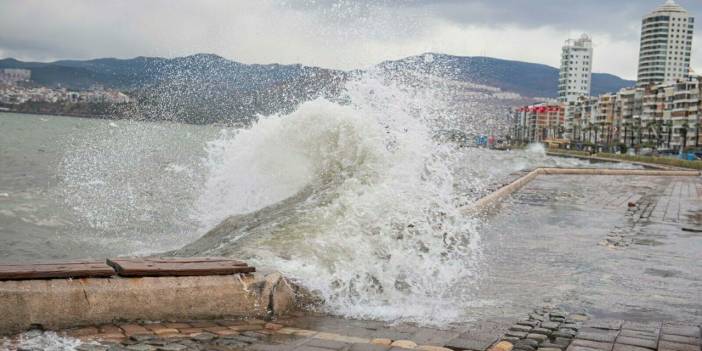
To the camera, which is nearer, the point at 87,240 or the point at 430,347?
the point at 430,347

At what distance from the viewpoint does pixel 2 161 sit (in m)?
37.8

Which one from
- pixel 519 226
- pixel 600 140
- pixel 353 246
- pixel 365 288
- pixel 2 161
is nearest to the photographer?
pixel 365 288

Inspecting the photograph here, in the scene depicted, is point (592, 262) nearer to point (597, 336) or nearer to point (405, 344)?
point (597, 336)

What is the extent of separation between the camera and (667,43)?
188m

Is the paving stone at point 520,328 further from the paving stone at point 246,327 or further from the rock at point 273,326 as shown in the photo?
the paving stone at point 246,327

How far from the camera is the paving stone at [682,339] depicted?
4.66 m

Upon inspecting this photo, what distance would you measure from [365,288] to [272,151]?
595cm

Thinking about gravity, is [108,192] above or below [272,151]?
below

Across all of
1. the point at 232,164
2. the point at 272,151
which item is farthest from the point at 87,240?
the point at 272,151

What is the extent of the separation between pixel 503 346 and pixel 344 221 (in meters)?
3.70

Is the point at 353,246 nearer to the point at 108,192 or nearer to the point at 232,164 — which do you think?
the point at 232,164

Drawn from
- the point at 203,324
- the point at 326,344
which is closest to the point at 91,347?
the point at 203,324

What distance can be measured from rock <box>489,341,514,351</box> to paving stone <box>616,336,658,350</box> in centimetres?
74

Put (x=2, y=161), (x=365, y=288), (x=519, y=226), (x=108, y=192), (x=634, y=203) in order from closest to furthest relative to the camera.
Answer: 1. (x=365, y=288)
2. (x=519, y=226)
3. (x=634, y=203)
4. (x=108, y=192)
5. (x=2, y=161)
